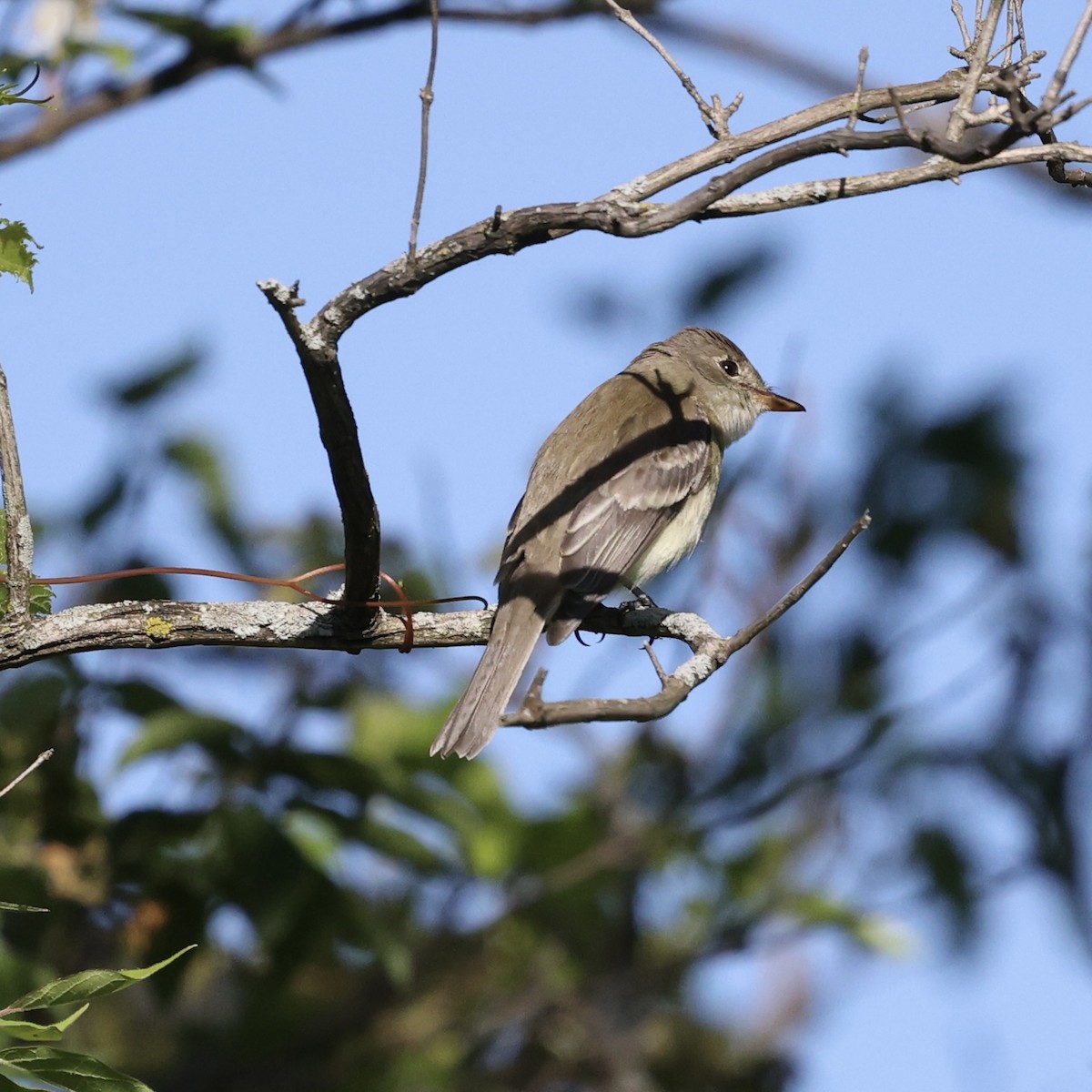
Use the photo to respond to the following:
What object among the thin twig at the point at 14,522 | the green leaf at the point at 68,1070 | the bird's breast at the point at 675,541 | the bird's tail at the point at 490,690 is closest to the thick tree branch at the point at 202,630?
the thin twig at the point at 14,522

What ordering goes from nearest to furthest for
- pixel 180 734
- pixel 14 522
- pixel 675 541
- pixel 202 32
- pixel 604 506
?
pixel 14 522, pixel 180 734, pixel 202 32, pixel 604 506, pixel 675 541

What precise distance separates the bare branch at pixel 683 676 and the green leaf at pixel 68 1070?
86 centimetres

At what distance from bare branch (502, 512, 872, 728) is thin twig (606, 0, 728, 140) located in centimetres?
94

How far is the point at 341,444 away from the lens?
330 centimetres

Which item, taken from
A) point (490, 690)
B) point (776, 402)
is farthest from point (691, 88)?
point (776, 402)

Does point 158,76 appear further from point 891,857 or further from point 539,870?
point 891,857

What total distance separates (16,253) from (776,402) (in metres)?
4.58

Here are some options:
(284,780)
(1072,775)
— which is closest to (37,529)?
(284,780)

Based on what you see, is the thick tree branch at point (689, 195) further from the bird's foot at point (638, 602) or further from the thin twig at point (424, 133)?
the bird's foot at point (638, 602)

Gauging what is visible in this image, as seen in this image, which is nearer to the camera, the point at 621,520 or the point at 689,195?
the point at 689,195

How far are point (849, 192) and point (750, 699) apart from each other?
2.95m

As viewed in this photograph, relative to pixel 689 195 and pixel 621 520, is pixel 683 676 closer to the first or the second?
pixel 689 195

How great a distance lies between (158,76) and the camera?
5.96 m

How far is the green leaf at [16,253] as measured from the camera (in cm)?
313
